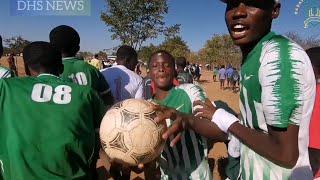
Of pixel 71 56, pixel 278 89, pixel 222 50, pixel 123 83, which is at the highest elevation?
pixel 278 89

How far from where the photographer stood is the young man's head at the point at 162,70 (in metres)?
4.10

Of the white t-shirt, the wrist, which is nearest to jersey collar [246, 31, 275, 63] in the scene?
the wrist

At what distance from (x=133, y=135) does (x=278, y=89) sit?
1.18m

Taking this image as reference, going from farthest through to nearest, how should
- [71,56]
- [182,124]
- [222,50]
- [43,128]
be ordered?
[222,50]
[71,56]
[43,128]
[182,124]

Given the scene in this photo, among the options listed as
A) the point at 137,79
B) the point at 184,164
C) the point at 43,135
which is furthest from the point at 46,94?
the point at 137,79

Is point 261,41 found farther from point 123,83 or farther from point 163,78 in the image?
point 123,83

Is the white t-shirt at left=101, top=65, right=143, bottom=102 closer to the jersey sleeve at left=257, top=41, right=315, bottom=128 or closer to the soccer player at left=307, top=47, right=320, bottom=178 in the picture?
the soccer player at left=307, top=47, right=320, bottom=178

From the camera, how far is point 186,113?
9.65 feet

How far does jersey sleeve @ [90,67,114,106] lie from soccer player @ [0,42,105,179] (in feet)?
5.23

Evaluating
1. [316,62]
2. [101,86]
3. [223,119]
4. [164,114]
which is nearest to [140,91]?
[101,86]

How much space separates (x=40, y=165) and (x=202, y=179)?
4.73ft

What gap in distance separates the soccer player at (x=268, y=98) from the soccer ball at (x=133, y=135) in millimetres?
556

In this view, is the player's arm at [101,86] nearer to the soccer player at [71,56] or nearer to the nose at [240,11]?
the soccer player at [71,56]

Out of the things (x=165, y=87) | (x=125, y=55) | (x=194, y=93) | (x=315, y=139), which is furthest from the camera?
(x=125, y=55)
